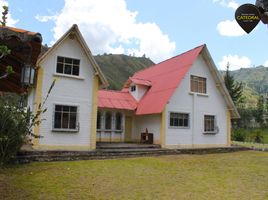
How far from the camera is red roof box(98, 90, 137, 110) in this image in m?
20.2

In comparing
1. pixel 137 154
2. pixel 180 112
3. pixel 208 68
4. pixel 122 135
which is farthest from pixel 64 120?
pixel 208 68

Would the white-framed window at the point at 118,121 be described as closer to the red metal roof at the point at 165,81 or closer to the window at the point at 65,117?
the red metal roof at the point at 165,81

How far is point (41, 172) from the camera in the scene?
11359mm

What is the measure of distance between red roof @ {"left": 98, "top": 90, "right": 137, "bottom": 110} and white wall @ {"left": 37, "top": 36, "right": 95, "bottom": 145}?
10.1 feet

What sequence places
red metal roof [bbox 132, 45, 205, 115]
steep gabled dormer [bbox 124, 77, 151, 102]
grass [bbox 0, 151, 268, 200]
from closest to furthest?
grass [bbox 0, 151, 268, 200], red metal roof [bbox 132, 45, 205, 115], steep gabled dormer [bbox 124, 77, 151, 102]

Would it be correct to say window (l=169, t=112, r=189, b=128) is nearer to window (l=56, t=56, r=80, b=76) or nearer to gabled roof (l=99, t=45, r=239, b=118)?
gabled roof (l=99, t=45, r=239, b=118)

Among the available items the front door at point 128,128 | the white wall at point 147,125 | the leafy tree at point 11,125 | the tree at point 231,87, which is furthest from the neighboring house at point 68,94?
the tree at point 231,87

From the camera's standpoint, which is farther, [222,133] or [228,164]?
[222,133]

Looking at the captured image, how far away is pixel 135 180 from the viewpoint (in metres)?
10.3

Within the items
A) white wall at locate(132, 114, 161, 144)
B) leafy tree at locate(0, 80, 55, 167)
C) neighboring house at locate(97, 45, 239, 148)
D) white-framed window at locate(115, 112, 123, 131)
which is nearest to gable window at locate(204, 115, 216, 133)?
neighboring house at locate(97, 45, 239, 148)

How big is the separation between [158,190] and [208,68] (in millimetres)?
14082

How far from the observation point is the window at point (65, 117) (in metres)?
16.0

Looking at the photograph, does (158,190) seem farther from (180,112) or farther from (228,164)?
(180,112)

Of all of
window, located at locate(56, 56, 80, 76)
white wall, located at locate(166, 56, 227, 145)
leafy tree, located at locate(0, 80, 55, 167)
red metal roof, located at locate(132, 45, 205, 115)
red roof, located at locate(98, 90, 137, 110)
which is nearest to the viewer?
leafy tree, located at locate(0, 80, 55, 167)
